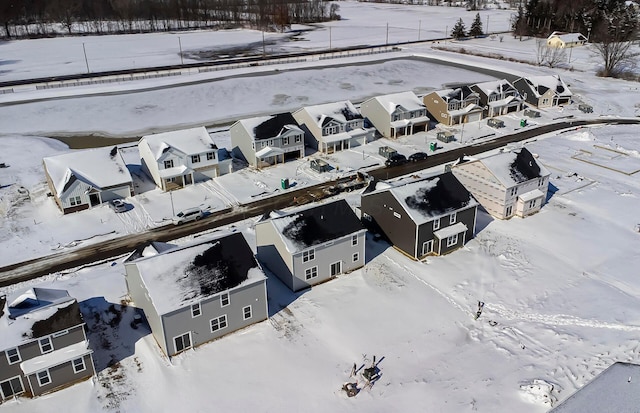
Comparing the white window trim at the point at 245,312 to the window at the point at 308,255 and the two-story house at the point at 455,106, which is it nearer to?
the window at the point at 308,255

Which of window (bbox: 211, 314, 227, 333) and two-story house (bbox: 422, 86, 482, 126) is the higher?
two-story house (bbox: 422, 86, 482, 126)

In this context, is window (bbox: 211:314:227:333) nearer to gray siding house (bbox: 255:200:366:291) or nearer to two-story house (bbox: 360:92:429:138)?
gray siding house (bbox: 255:200:366:291)

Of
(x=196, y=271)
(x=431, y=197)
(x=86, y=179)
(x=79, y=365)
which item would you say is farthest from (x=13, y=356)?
(x=431, y=197)

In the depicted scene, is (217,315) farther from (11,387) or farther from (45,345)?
(11,387)

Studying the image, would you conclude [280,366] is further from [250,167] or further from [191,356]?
[250,167]

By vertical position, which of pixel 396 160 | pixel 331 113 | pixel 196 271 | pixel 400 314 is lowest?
pixel 400 314

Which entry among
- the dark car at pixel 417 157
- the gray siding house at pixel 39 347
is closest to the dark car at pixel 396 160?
the dark car at pixel 417 157

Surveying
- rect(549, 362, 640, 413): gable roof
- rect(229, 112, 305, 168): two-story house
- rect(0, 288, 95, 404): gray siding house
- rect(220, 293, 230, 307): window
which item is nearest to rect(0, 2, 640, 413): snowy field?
rect(549, 362, 640, 413): gable roof
